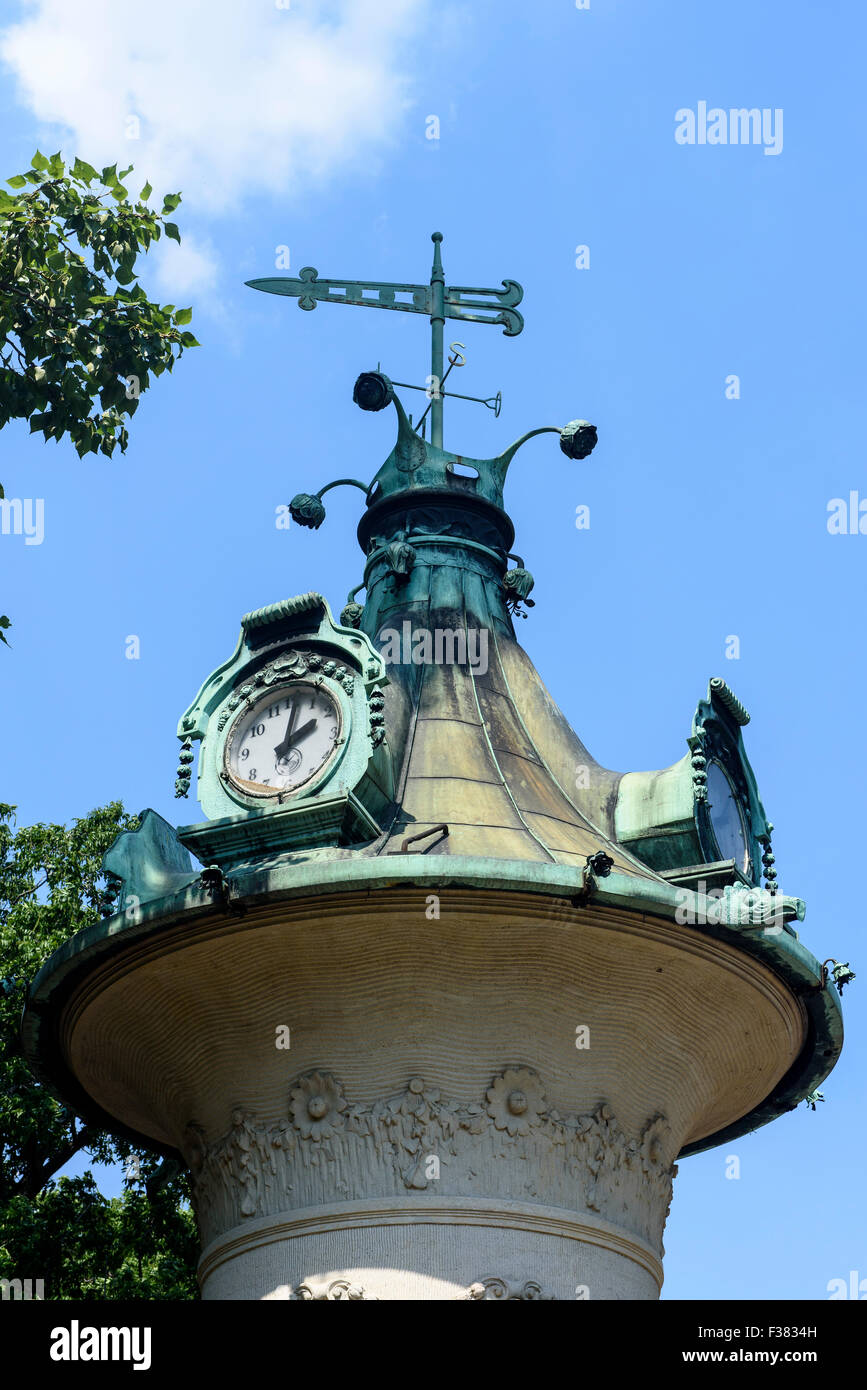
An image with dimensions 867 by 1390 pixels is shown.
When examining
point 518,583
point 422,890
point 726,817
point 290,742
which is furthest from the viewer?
point 518,583

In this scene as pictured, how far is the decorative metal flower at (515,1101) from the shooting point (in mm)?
14648

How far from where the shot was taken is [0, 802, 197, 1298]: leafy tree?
2433 cm

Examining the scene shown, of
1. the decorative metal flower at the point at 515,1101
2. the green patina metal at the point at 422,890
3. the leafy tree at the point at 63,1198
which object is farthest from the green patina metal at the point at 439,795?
the leafy tree at the point at 63,1198

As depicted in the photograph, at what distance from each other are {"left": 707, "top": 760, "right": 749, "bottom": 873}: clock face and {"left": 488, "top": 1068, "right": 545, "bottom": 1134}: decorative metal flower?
2916 mm

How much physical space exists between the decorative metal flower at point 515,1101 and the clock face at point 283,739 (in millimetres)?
2873

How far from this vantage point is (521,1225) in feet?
47.4

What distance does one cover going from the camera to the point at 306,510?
1858cm

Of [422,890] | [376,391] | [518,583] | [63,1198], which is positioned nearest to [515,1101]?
[422,890]

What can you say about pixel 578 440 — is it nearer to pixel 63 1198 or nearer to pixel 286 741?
pixel 286 741

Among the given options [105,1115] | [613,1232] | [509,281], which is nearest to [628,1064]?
[613,1232]

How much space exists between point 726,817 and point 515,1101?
3590mm
